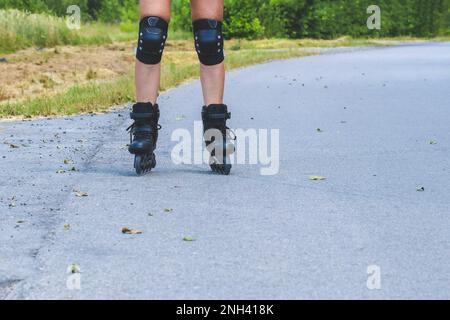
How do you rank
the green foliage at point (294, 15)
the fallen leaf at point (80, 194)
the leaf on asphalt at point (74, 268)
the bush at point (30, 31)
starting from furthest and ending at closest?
the green foliage at point (294, 15) → the bush at point (30, 31) → the fallen leaf at point (80, 194) → the leaf on asphalt at point (74, 268)

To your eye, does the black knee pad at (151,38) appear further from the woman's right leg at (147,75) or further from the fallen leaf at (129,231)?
the fallen leaf at (129,231)

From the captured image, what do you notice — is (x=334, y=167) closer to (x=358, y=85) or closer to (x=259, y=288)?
(x=259, y=288)

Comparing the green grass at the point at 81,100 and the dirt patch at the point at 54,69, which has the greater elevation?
the green grass at the point at 81,100

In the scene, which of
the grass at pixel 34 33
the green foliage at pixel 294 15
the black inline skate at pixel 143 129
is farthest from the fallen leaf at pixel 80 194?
the green foliage at pixel 294 15

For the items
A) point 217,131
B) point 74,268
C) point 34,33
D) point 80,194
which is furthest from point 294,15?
point 74,268

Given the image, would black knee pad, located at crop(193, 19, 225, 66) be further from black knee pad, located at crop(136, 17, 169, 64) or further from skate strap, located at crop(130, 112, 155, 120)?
skate strap, located at crop(130, 112, 155, 120)

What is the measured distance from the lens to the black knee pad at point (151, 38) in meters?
6.96

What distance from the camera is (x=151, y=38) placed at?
23.0 feet

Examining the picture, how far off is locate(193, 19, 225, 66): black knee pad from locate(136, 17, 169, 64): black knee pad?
0.22m

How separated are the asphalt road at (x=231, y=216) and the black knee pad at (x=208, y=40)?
2.36 feet

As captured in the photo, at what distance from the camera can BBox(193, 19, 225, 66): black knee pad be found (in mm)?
7121

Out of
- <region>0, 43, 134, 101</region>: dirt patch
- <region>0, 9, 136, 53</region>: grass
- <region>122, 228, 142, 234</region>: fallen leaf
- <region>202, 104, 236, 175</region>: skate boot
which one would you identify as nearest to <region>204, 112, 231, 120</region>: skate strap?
<region>202, 104, 236, 175</region>: skate boot

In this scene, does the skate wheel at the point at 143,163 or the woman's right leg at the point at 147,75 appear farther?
the skate wheel at the point at 143,163

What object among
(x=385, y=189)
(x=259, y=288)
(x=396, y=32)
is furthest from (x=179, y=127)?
(x=396, y=32)
